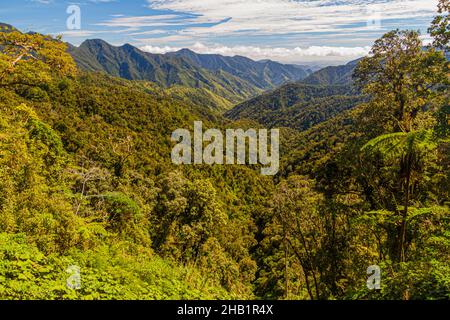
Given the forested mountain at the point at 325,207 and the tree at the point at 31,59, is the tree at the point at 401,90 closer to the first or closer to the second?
the forested mountain at the point at 325,207

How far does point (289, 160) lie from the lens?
127188 mm

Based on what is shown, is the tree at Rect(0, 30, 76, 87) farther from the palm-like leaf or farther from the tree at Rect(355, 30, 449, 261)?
the tree at Rect(355, 30, 449, 261)

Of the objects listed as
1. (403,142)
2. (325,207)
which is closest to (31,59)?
(325,207)

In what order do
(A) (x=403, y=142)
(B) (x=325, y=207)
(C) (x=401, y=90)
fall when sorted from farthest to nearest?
(C) (x=401, y=90), (B) (x=325, y=207), (A) (x=403, y=142)

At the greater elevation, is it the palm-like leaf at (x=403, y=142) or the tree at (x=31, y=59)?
the tree at (x=31, y=59)

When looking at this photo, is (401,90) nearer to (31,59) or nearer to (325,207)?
(325,207)

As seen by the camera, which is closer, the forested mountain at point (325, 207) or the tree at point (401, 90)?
the forested mountain at point (325, 207)

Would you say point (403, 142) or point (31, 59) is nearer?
point (403, 142)

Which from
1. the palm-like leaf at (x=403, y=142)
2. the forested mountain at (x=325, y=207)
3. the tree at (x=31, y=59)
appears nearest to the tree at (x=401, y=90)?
the forested mountain at (x=325, y=207)

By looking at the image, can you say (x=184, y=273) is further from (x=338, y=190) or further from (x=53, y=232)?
(x=338, y=190)

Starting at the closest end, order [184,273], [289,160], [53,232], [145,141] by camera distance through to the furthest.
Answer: [53,232]
[184,273]
[145,141]
[289,160]

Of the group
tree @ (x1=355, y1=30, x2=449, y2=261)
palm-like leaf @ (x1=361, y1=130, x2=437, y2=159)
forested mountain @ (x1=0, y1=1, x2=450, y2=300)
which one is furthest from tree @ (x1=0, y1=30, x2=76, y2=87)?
tree @ (x1=355, y1=30, x2=449, y2=261)
